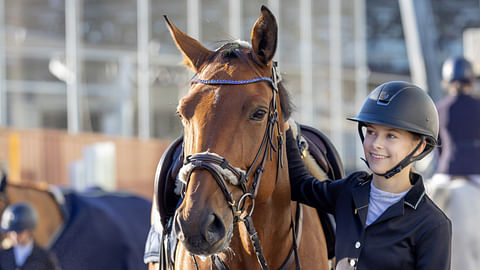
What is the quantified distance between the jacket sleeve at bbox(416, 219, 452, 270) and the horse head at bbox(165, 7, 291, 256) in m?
0.71

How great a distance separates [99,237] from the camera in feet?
22.5

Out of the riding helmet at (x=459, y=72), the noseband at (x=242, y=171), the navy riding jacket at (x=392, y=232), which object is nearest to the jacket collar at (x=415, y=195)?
the navy riding jacket at (x=392, y=232)

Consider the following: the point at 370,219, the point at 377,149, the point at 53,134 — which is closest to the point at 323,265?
the point at 370,219

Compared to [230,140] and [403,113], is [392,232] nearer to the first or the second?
[403,113]

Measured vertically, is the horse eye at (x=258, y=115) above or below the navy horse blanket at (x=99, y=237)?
above

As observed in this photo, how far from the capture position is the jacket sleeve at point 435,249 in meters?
2.88

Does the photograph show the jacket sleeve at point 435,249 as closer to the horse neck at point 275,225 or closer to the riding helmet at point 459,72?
the horse neck at point 275,225

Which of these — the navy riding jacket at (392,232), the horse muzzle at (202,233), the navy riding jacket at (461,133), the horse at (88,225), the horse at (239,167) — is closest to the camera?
the horse muzzle at (202,233)

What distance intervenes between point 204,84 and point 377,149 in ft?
2.62

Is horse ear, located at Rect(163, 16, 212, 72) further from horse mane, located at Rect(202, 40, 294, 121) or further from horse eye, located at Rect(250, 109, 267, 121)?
horse eye, located at Rect(250, 109, 267, 121)

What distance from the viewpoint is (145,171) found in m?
15.7

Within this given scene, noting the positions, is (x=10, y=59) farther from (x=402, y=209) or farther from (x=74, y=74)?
(x=402, y=209)

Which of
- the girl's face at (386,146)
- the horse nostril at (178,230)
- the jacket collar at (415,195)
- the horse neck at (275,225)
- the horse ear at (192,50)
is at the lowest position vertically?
the horse neck at (275,225)

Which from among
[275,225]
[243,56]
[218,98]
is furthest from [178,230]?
[243,56]
